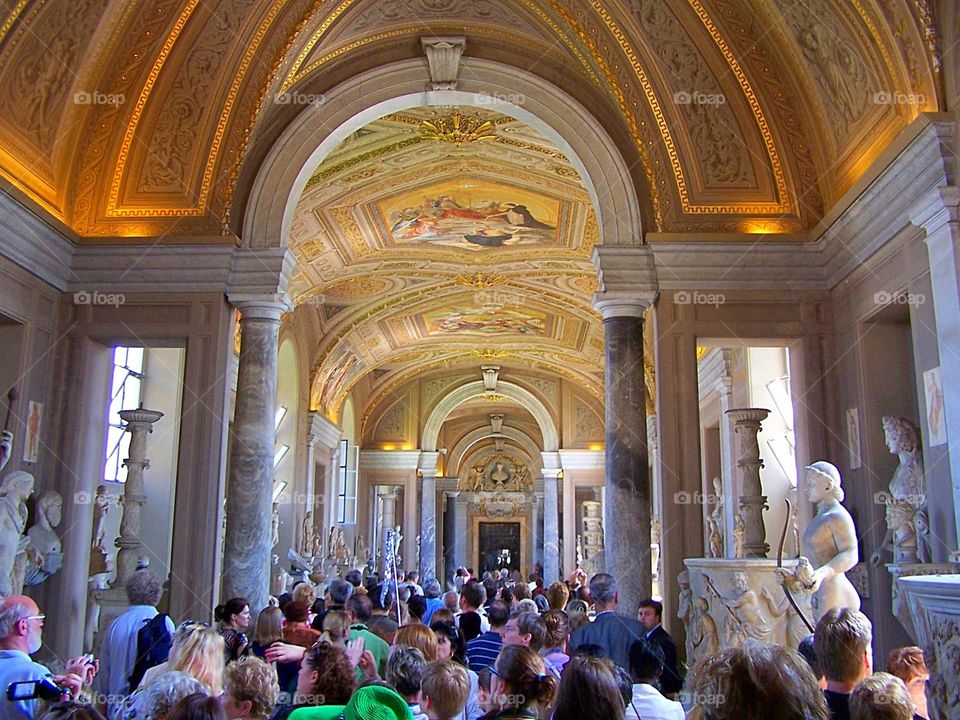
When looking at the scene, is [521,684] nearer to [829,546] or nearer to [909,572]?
[829,546]

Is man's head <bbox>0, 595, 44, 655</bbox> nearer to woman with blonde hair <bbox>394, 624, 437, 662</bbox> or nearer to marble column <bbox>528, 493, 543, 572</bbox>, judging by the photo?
woman with blonde hair <bbox>394, 624, 437, 662</bbox>

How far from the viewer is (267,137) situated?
11.0m

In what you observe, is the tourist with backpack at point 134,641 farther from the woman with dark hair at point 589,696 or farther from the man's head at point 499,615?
the woman with dark hair at point 589,696

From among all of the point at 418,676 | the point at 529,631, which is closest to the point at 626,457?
the point at 529,631

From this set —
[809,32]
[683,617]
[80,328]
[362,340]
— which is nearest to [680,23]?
[809,32]

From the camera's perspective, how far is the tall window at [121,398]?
530 inches

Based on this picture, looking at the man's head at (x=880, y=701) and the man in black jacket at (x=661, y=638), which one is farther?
the man in black jacket at (x=661, y=638)

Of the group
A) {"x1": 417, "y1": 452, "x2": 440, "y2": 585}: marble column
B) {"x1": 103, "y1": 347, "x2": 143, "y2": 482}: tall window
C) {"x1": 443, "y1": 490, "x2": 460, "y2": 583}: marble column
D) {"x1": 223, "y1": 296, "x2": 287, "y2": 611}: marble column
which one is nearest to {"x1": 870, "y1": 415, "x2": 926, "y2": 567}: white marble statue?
{"x1": 223, "y1": 296, "x2": 287, "y2": 611}: marble column

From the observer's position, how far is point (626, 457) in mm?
10242

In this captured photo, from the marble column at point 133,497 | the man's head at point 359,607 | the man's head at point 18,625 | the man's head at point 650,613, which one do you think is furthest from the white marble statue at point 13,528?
the man's head at point 650,613

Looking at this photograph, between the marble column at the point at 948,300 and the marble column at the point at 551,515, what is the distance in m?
21.3

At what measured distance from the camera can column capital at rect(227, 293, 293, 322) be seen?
33.8 feet

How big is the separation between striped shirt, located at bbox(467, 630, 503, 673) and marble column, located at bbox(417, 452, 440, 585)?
74.2 feet

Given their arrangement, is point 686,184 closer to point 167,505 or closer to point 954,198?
point 954,198
